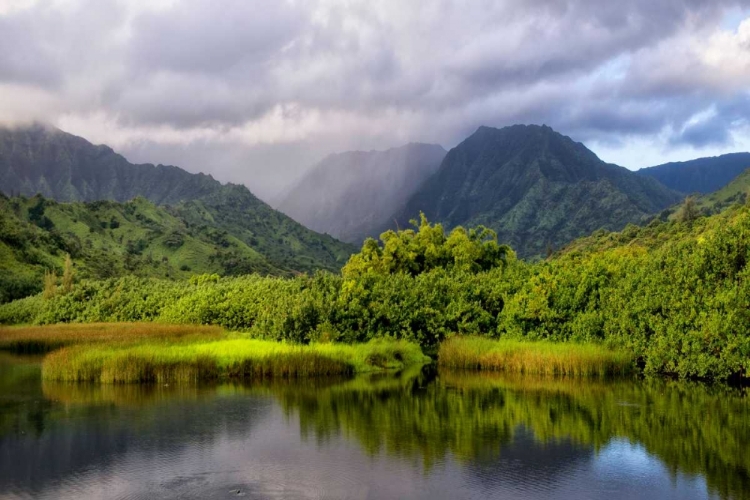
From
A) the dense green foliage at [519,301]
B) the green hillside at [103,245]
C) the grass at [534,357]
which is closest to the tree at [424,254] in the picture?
the dense green foliage at [519,301]

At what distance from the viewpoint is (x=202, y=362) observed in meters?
30.8

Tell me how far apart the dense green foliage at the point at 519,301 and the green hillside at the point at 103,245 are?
5404cm

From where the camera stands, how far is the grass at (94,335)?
38.7 m

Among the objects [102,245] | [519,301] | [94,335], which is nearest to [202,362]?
[94,335]

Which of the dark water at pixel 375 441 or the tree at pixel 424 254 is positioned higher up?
the tree at pixel 424 254

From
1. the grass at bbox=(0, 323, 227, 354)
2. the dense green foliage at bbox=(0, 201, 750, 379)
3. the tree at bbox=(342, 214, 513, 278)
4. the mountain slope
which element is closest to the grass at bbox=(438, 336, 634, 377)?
the dense green foliage at bbox=(0, 201, 750, 379)

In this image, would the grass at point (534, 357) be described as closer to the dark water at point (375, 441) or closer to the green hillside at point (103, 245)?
the dark water at point (375, 441)

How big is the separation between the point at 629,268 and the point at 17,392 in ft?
97.7

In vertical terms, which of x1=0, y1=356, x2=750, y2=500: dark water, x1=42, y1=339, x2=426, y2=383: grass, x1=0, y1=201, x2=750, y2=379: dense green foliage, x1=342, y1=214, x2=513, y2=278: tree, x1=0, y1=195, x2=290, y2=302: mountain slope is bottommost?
x1=0, y1=356, x2=750, y2=500: dark water

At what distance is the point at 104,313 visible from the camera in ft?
192

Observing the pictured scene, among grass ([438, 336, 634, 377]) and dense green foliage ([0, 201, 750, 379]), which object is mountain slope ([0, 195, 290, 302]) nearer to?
dense green foliage ([0, 201, 750, 379])

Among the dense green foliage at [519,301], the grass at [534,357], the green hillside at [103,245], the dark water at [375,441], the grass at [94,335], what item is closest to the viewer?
the dark water at [375,441]

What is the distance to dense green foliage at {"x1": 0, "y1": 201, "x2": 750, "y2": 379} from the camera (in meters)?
29.4

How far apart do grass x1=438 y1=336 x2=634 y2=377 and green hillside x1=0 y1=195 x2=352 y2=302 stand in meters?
66.5
